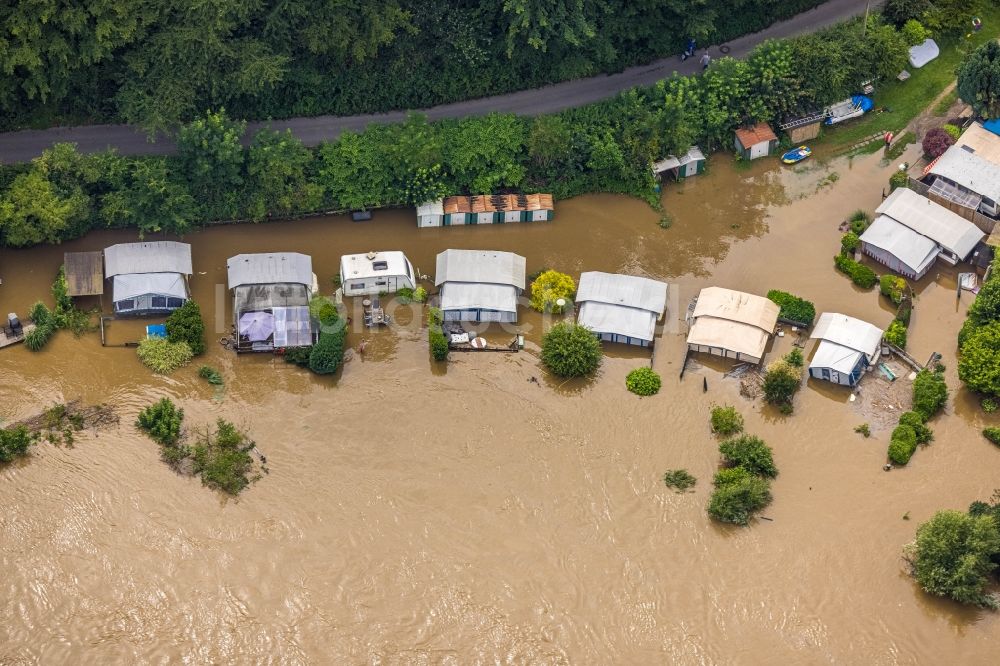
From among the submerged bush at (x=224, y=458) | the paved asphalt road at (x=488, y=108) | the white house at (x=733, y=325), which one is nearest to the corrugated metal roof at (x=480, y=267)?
the white house at (x=733, y=325)

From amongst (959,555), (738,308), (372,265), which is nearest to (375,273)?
(372,265)

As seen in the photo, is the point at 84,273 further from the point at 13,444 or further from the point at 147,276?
the point at 13,444

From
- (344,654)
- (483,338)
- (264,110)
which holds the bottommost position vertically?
(344,654)

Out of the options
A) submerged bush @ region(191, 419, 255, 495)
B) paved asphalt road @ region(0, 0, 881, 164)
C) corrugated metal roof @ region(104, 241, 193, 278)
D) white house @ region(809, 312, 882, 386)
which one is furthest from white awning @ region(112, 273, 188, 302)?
white house @ region(809, 312, 882, 386)

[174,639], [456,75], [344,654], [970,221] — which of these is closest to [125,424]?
[174,639]

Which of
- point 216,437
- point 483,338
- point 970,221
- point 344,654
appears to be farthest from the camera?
point 970,221

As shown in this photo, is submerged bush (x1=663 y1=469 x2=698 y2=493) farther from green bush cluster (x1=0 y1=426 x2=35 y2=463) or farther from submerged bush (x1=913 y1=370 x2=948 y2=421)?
green bush cluster (x1=0 y1=426 x2=35 y2=463)

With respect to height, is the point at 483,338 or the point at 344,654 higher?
the point at 483,338

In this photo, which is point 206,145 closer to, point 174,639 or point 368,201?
point 368,201
